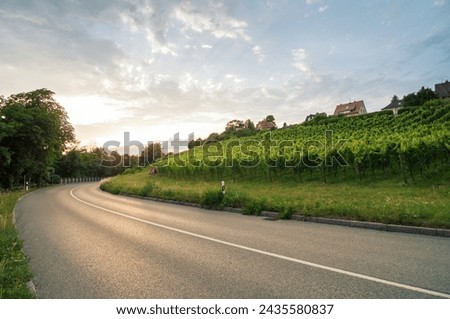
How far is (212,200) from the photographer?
1645 cm

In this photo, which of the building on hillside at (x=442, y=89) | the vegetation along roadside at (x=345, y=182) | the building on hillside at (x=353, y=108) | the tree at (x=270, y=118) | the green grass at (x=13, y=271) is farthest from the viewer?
the tree at (x=270, y=118)

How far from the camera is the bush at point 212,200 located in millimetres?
16250

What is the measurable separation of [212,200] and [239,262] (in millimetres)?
9636

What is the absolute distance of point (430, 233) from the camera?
8.95 meters

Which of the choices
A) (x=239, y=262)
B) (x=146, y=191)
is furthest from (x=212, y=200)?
(x=146, y=191)

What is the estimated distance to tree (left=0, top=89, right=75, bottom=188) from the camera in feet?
128

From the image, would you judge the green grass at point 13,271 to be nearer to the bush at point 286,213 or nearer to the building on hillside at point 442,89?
the bush at point 286,213

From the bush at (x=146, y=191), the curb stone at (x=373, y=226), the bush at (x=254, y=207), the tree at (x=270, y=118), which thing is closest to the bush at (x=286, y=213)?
the curb stone at (x=373, y=226)

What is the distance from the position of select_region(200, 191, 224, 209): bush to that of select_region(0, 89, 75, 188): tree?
84.8 feet

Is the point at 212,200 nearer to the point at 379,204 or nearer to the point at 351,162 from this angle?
the point at 379,204

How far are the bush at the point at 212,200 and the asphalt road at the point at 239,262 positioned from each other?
4.65 metres

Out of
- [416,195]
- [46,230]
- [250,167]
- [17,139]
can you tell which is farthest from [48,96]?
[416,195]

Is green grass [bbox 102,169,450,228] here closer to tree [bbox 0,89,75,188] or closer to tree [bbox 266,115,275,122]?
tree [bbox 0,89,75,188]
